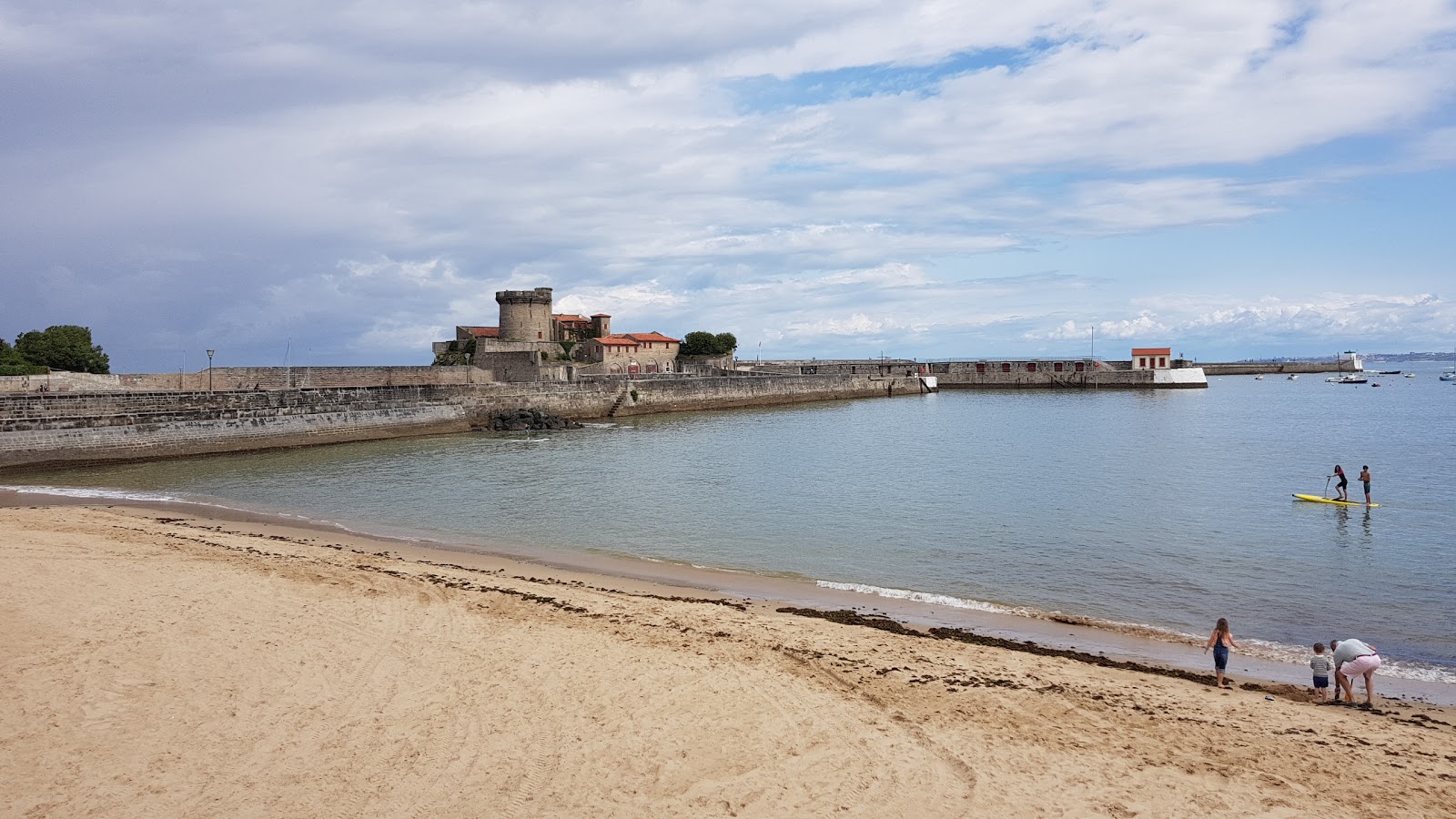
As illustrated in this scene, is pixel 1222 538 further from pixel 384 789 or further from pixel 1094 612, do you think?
pixel 384 789

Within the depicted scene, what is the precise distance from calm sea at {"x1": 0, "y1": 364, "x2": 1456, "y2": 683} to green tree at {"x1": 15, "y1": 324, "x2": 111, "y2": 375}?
22.9 m

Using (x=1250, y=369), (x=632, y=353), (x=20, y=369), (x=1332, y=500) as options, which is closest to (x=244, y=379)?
(x=20, y=369)

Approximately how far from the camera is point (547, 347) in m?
60.8

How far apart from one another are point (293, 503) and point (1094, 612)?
55.2ft

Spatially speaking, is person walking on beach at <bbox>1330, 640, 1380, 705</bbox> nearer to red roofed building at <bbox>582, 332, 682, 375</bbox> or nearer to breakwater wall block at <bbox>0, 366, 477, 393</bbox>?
breakwater wall block at <bbox>0, 366, 477, 393</bbox>

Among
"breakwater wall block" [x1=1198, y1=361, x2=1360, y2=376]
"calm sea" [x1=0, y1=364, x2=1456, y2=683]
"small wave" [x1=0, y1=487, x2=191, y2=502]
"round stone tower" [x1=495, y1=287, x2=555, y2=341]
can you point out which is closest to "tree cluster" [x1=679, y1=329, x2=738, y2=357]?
"round stone tower" [x1=495, y1=287, x2=555, y2=341]

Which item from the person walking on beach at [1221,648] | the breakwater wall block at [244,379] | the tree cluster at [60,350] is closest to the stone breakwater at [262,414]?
the breakwater wall block at [244,379]

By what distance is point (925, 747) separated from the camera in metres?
6.12

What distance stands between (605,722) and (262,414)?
28.5 metres

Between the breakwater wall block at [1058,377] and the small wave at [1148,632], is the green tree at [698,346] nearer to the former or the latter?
the breakwater wall block at [1058,377]

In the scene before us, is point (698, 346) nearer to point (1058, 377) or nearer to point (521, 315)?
point (521, 315)

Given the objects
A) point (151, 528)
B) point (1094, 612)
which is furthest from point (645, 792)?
point (151, 528)

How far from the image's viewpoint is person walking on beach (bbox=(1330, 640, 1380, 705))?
7.42 metres

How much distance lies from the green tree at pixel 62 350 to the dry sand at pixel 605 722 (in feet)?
140
